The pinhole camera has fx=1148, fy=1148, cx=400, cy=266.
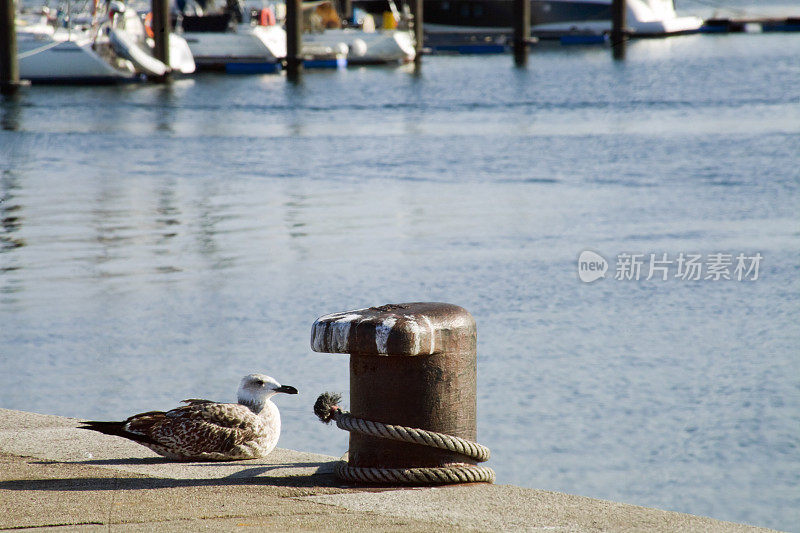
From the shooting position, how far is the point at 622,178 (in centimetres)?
1834

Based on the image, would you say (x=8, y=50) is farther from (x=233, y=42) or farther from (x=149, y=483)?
(x=149, y=483)

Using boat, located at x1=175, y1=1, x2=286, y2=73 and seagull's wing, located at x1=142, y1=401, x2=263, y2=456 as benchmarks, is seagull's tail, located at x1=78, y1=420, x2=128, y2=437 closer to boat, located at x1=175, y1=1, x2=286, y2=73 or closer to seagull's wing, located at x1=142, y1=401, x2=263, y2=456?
seagull's wing, located at x1=142, y1=401, x2=263, y2=456

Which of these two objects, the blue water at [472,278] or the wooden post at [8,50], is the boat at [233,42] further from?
the blue water at [472,278]

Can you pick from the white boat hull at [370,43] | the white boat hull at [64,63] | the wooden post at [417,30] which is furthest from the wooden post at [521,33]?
the white boat hull at [64,63]

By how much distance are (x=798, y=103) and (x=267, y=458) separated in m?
30.3

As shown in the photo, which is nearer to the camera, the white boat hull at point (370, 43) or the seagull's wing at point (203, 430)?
the seagull's wing at point (203, 430)

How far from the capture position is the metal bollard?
438cm

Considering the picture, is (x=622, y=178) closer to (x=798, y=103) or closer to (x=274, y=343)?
(x=274, y=343)

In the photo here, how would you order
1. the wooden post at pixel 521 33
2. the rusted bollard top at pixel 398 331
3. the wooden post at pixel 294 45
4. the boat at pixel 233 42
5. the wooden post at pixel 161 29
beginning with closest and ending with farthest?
the rusted bollard top at pixel 398 331 → the wooden post at pixel 161 29 → the wooden post at pixel 294 45 → the boat at pixel 233 42 → the wooden post at pixel 521 33

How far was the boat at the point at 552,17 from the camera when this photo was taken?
66125 mm

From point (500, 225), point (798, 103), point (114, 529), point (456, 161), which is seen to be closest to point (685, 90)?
point (798, 103)

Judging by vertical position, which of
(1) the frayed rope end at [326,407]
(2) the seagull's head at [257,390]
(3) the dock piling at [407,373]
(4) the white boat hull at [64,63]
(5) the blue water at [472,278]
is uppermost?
(4) the white boat hull at [64,63]

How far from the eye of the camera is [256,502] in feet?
13.8

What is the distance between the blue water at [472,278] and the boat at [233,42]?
2081 centimetres
